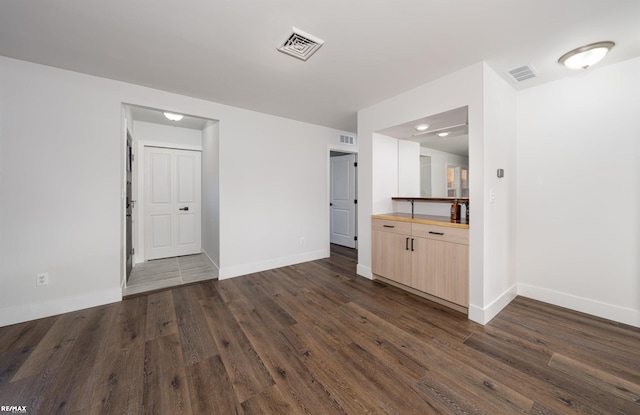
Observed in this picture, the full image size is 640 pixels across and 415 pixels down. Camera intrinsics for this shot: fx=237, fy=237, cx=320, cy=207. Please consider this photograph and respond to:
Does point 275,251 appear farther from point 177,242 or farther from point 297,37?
point 297,37

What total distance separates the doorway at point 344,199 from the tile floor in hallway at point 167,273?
295cm

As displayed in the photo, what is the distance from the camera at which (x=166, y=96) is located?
3.07 metres

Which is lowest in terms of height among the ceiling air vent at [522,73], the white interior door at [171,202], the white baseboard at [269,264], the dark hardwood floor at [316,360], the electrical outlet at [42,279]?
the dark hardwood floor at [316,360]

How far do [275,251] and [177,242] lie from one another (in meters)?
2.29

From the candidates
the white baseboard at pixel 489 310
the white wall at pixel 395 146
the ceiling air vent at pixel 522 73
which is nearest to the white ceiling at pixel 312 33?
the ceiling air vent at pixel 522 73

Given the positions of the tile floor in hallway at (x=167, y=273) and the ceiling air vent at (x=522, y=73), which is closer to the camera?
the ceiling air vent at (x=522, y=73)

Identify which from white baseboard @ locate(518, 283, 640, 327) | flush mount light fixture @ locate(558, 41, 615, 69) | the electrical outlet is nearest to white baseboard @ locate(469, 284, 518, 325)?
white baseboard @ locate(518, 283, 640, 327)

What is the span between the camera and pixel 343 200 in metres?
5.63

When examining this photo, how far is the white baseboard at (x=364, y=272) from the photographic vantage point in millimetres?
3569

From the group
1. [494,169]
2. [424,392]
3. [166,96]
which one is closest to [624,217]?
[494,169]

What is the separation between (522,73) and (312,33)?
2.28 meters

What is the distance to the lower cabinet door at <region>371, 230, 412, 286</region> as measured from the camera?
303 cm

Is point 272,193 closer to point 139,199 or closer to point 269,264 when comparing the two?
point 269,264

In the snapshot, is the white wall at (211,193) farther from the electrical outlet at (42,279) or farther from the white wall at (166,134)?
the electrical outlet at (42,279)
